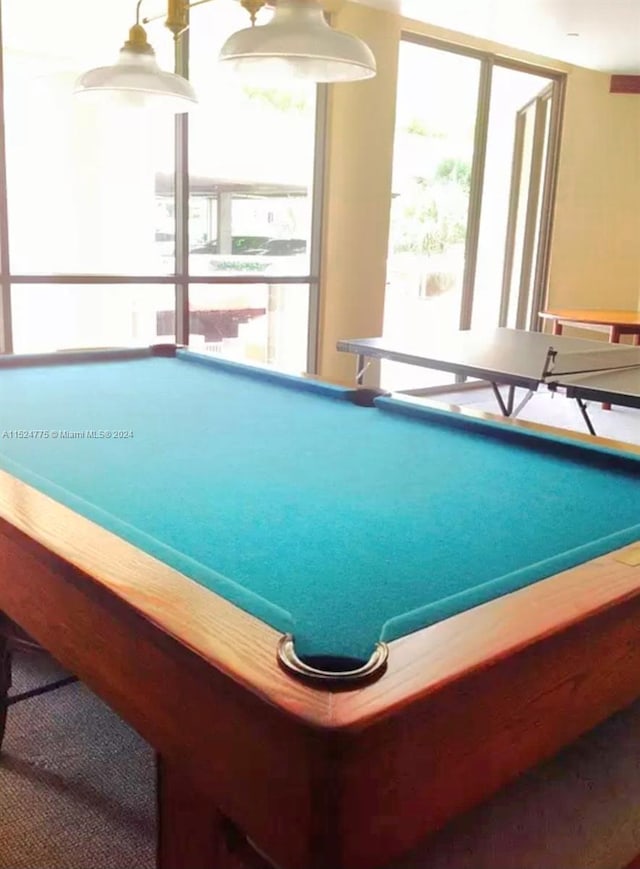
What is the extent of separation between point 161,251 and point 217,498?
3.57m

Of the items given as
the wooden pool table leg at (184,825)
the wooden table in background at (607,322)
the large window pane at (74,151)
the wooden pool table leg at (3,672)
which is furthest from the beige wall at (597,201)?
the wooden pool table leg at (184,825)

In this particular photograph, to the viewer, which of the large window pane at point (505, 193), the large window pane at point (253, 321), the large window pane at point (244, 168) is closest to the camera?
the large window pane at point (244, 168)

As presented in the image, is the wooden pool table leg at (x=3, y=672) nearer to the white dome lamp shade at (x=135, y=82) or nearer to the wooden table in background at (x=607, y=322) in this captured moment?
the white dome lamp shade at (x=135, y=82)

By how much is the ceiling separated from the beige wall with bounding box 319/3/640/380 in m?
0.16

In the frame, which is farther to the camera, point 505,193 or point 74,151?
point 505,193

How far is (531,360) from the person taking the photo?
12.0 ft

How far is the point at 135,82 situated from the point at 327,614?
1905 mm

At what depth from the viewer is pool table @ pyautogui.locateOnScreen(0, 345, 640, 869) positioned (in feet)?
2.66

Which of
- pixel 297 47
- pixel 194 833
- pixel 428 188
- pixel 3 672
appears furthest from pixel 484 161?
pixel 194 833

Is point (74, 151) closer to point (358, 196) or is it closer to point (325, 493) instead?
point (358, 196)

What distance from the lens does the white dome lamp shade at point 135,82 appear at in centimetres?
233

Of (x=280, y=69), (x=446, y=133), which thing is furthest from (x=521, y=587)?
(x=446, y=133)

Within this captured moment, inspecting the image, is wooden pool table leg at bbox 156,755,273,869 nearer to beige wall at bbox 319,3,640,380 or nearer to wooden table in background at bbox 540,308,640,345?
beige wall at bbox 319,3,640,380

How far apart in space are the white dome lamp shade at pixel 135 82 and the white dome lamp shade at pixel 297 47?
28 centimetres
